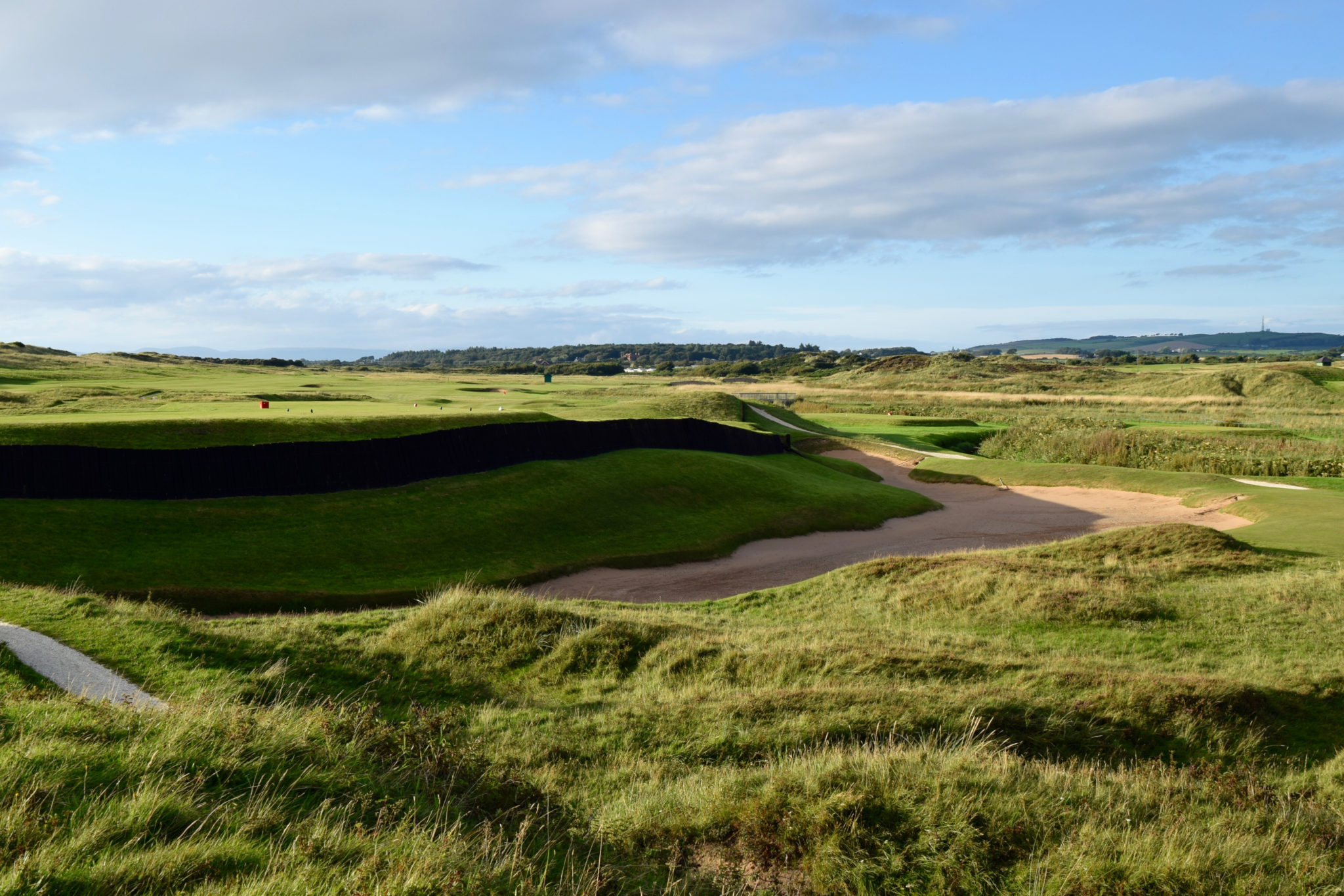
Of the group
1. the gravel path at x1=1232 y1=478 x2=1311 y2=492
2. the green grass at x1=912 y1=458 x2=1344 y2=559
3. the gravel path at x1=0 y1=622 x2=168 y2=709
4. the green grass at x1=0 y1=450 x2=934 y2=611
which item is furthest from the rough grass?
the gravel path at x1=0 y1=622 x2=168 y2=709

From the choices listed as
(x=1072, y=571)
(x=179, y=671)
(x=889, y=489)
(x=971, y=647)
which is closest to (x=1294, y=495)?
(x=889, y=489)

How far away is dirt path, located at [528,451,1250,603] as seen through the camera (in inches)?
896

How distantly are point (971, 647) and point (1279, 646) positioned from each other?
4.88 m

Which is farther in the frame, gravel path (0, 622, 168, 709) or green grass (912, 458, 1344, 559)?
green grass (912, 458, 1344, 559)

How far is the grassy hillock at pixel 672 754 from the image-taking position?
17.1ft

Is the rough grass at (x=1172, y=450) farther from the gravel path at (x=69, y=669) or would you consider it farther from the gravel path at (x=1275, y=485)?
the gravel path at (x=69, y=669)

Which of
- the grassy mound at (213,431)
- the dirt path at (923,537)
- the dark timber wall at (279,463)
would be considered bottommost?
the dirt path at (923,537)

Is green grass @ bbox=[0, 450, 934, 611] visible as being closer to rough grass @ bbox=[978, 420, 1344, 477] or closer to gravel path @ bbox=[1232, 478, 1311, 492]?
gravel path @ bbox=[1232, 478, 1311, 492]

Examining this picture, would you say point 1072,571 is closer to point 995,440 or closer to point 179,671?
point 179,671

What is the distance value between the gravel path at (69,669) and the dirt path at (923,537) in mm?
10938

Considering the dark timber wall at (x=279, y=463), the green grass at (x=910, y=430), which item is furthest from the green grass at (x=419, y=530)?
the green grass at (x=910, y=430)

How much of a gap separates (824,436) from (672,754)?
46718 millimetres

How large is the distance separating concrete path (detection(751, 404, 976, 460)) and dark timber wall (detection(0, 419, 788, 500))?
A: 23184 mm

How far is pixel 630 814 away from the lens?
682cm
